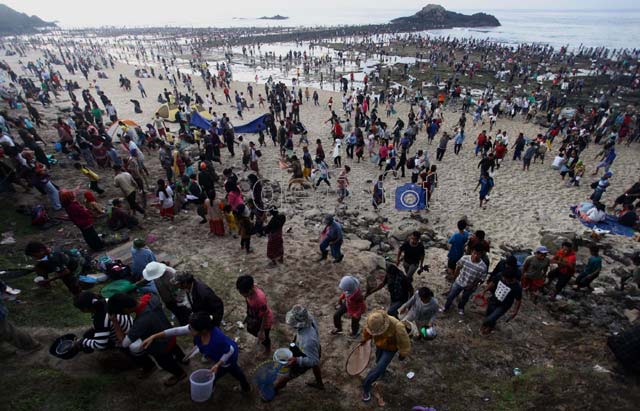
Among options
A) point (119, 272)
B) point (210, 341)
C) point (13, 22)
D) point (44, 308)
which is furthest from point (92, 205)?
point (13, 22)

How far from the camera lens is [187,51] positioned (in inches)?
2250

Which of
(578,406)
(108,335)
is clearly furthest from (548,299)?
(108,335)

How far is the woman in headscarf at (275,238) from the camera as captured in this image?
6.50 meters

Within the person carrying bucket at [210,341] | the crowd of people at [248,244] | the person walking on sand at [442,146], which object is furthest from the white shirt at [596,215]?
the person carrying bucket at [210,341]

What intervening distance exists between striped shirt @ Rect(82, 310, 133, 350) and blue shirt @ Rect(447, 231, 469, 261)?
18.6 ft

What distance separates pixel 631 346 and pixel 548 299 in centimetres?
249

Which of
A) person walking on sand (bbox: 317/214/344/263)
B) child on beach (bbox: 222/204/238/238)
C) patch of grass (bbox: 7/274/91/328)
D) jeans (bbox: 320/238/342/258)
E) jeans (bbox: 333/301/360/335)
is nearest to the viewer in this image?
patch of grass (bbox: 7/274/91/328)

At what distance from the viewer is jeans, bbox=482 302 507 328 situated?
16.8 ft

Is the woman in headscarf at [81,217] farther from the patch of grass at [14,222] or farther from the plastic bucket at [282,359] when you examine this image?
the plastic bucket at [282,359]

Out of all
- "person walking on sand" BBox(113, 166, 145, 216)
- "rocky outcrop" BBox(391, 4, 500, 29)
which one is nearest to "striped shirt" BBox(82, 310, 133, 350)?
"person walking on sand" BBox(113, 166, 145, 216)

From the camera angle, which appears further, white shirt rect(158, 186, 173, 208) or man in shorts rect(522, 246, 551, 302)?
white shirt rect(158, 186, 173, 208)

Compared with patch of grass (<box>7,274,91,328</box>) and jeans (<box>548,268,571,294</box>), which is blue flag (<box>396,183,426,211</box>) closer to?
jeans (<box>548,268,571,294</box>)

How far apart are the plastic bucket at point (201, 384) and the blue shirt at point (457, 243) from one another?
4979 mm

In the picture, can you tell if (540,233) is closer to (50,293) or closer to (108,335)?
(108,335)
